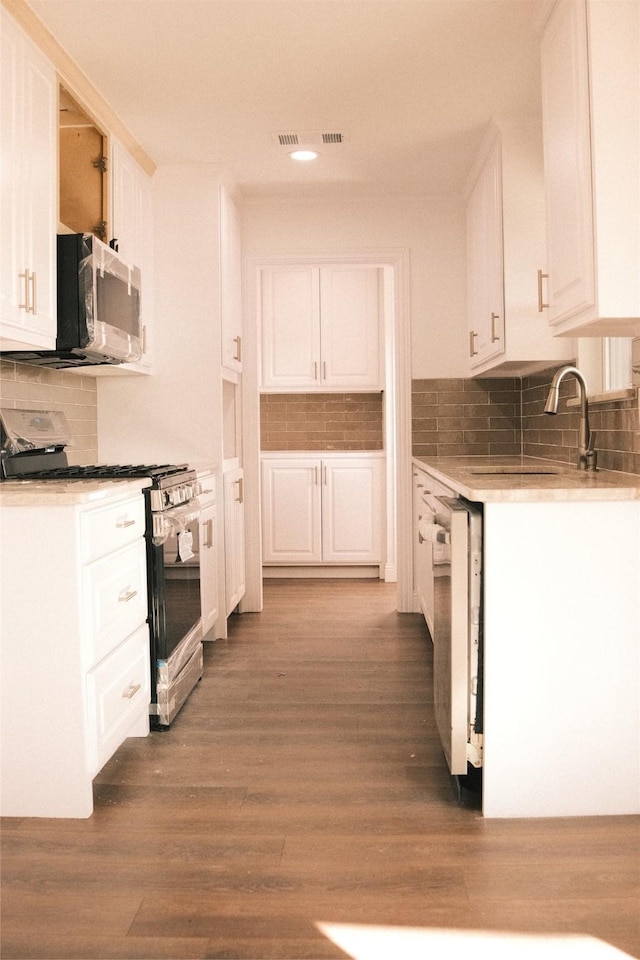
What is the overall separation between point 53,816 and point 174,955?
29.4 inches

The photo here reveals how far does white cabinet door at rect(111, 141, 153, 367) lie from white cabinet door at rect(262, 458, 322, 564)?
6.82ft

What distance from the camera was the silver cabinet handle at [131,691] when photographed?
247 centimetres

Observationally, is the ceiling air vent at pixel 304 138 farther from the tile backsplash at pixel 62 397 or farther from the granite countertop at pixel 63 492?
the granite countertop at pixel 63 492

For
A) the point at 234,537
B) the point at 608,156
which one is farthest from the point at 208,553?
the point at 608,156

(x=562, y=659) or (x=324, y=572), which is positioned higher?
(x=562, y=659)

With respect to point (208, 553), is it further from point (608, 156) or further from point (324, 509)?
point (608, 156)

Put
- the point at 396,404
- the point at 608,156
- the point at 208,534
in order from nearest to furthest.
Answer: the point at 608,156 → the point at 208,534 → the point at 396,404

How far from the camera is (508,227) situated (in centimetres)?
340

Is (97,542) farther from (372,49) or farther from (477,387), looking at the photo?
(477,387)

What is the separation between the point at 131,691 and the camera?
2527mm

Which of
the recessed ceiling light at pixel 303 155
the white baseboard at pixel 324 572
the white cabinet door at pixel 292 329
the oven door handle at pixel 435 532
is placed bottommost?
the white baseboard at pixel 324 572

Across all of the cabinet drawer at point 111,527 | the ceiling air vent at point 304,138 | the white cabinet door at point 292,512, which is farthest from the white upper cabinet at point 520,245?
the white cabinet door at point 292,512

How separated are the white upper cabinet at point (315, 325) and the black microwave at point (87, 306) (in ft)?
8.48

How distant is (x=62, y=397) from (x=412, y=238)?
221 cm
